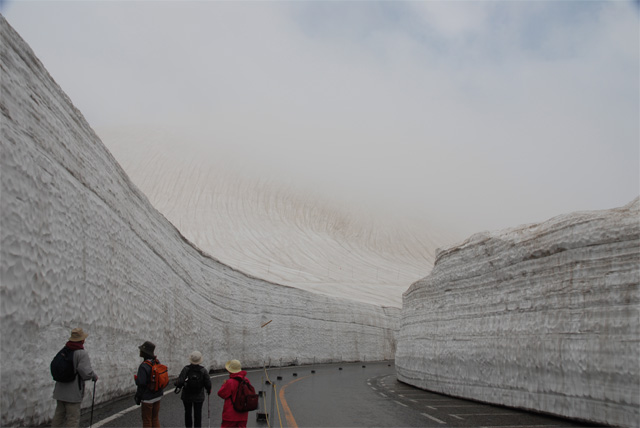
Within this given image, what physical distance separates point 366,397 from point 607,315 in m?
6.29

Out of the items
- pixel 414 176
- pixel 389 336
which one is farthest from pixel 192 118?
pixel 389 336

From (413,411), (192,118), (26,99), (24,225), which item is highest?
(192,118)

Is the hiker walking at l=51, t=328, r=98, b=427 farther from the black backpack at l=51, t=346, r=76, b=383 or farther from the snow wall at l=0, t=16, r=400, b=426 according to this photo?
the snow wall at l=0, t=16, r=400, b=426

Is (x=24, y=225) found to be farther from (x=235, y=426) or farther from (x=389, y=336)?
(x=389, y=336)

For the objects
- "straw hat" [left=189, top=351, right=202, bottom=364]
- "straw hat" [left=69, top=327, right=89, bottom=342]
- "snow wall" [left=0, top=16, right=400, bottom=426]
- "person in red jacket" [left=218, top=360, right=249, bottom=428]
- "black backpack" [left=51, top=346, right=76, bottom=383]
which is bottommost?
"person in red jacket" [left=218, top=360, right=249, bottom=428]

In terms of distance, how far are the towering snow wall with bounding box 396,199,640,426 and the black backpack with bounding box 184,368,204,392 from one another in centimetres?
615

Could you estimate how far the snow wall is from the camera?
6664 mm

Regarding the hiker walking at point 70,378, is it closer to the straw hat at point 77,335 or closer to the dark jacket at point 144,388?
the straw hat at point 77,335

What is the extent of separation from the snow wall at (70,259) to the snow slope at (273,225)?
36.7 metres

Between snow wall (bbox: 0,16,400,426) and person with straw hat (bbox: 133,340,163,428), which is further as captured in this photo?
snow wall (bbox: 0,16,400,426)

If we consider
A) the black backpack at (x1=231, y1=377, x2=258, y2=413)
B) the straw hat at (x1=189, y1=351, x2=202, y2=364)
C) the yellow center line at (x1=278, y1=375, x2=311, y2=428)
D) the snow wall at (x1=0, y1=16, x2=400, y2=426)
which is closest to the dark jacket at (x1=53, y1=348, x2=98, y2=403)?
the snow wall at (x1=0, y1=16, x2=400, y2=426)

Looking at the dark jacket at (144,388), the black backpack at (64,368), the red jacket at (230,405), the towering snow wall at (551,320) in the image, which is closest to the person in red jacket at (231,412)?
the red jacket at (230,405)

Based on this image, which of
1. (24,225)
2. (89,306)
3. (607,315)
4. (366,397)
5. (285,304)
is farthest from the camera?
(285,304)

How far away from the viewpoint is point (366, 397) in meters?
12.8
